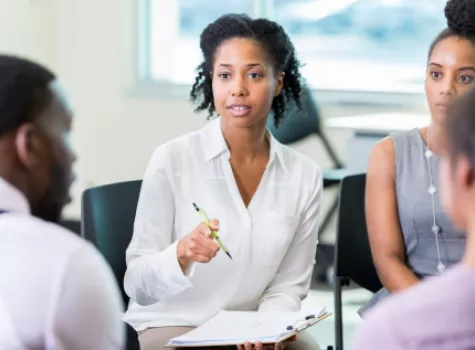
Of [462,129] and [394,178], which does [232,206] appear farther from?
[462,129]

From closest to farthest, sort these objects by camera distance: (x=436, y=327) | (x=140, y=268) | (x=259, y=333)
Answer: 1. (x=436, y=327)
2. (x=259, y=333)
3. (x=140, y=268)

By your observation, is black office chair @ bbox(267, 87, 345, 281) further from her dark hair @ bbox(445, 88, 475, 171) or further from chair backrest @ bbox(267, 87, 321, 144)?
her dark hair @ bbox(445, 88, 475, 171)

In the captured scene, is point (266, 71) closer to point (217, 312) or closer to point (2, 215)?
point (217, 312)

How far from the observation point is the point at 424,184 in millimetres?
2559

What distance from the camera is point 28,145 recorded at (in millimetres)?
1362

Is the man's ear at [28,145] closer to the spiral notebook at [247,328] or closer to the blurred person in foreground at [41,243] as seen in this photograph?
the blurred person in foreground at [41,243]

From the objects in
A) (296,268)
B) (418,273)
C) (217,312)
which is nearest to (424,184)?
(418,273)

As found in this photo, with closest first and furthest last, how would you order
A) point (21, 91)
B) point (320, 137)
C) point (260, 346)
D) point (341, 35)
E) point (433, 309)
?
point (433, 309), point (21, 91), point (260, 346), point (320, 137), point (341, 35)

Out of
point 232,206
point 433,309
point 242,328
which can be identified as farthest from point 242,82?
point 433,309

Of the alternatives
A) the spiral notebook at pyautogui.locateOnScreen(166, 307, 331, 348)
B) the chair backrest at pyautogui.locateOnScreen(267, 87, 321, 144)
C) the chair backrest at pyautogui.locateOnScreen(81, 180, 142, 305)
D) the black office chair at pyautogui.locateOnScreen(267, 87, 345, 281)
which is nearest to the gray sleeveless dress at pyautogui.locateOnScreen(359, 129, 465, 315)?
the spiral notebook at pyautogui.locateOnScreen(166, 307, 331, 348)

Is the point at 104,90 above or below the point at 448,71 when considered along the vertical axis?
below

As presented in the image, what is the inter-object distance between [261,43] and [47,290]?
4.90 feet

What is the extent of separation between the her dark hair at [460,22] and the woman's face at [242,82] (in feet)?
1.49

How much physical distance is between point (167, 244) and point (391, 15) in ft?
11.9
